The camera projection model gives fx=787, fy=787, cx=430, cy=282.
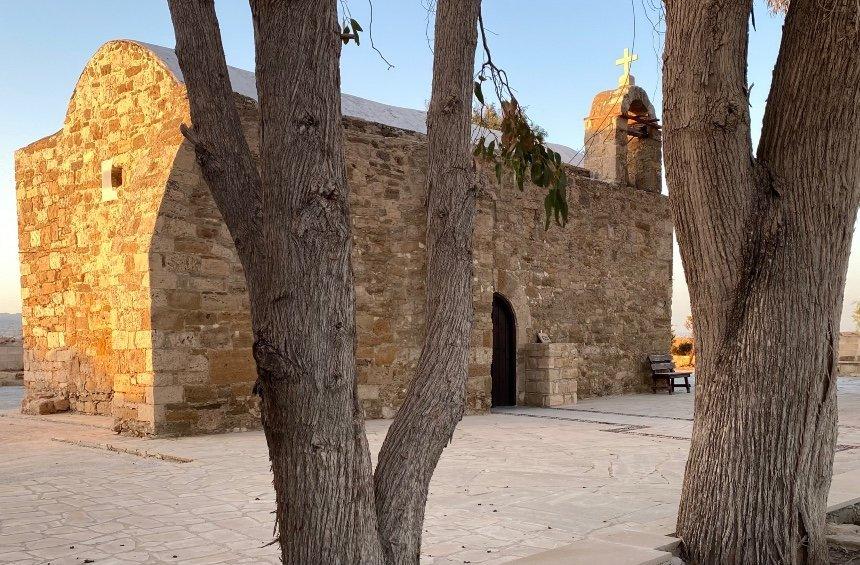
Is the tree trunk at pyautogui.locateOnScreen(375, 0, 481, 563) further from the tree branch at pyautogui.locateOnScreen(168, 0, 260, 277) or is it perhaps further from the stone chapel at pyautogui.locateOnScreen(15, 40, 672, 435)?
the stone chapel at pyautogui.locateOnScreen(15, 40, 672, 435)

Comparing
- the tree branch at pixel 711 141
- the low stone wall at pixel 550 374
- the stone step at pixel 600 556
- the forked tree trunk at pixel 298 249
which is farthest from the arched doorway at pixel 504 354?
the forked tree trunk at pixel 298 249

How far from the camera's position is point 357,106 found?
35.4 ft

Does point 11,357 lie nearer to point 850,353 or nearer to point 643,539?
point 643,539

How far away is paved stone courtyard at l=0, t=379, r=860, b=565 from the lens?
13.1 feet

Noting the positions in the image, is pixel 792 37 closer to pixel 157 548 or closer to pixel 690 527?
pixel 690 527

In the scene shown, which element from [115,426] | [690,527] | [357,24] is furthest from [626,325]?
[357,24]

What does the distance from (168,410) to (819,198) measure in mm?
6224

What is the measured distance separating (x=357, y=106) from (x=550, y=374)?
460cm

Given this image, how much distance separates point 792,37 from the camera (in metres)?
3.38

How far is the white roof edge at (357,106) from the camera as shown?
8.72m

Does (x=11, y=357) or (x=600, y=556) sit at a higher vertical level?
(x=11, y=357)

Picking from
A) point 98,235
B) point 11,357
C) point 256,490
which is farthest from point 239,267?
point 11,357

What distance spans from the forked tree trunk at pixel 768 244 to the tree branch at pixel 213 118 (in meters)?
1.98

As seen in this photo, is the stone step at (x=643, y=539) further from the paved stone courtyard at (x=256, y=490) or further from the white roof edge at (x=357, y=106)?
the white roof edge at (x=357, y=106)
